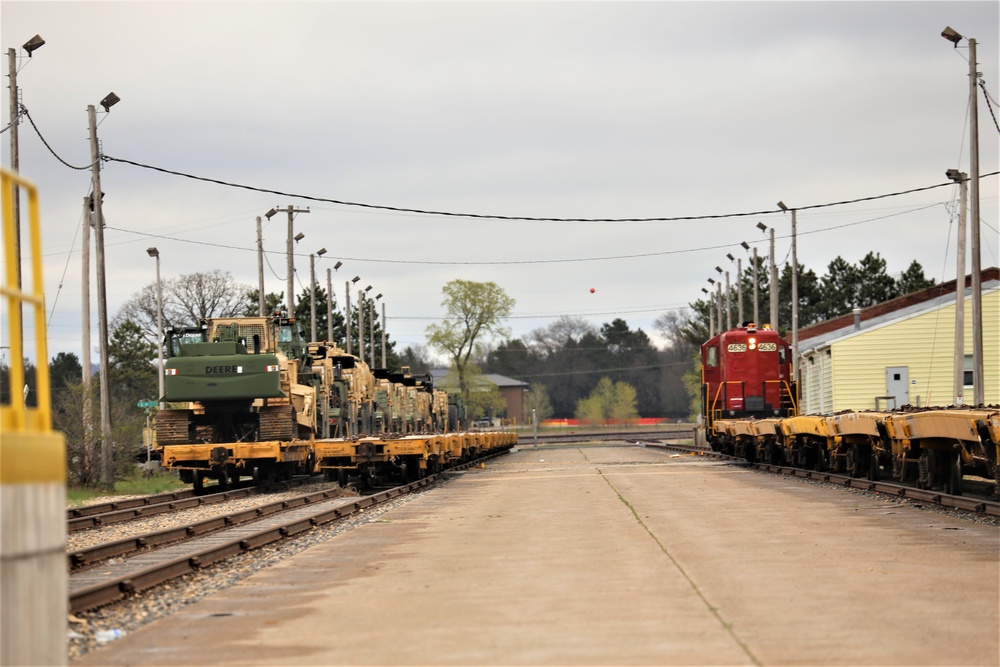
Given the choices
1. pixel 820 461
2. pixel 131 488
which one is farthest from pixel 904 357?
pixel 131 488

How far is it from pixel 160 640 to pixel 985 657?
529 cm

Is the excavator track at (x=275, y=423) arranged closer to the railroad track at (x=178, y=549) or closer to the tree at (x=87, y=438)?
the railroad track at (x=178, y=549)

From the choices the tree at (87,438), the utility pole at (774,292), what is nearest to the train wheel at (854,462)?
the tree at (87,438)

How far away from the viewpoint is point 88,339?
107 ft

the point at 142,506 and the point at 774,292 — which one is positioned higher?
the point at 774,292

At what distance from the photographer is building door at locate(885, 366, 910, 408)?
165 feet

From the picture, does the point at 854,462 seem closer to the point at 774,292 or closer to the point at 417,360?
the point at 774,292

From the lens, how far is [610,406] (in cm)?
13800

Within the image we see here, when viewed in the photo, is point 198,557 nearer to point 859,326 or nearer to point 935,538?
point 935,538

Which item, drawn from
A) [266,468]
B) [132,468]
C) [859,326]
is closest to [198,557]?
[266,468]

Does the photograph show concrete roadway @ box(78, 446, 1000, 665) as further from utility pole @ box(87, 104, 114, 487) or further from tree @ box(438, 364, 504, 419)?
tree @ box(438, 364, 504, 419)

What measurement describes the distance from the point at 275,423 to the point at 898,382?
3132 centimetres

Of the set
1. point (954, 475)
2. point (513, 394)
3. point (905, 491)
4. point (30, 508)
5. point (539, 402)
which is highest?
point (30, 508)

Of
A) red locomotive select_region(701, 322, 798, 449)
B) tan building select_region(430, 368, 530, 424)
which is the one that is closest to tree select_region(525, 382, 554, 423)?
tan building select_region(430, 368, 530, 424)
